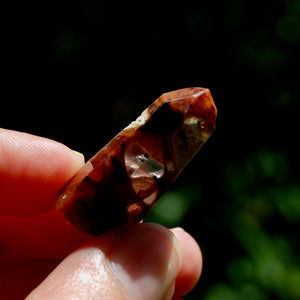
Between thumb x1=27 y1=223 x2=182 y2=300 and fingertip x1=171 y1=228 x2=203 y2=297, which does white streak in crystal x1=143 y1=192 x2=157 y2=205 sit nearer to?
thumb x1=27 y1=223 x2=182 y2=300

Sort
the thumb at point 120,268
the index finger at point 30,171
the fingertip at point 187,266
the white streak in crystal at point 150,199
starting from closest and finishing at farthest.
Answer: the thumb at point 120,268
the white streak in crystal at point 150,199
the index finger at point 30,171
the fingertip at point 187,266

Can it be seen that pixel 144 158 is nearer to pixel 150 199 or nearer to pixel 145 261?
pixel 150 199

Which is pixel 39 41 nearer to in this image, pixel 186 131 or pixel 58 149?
pixel 58 149

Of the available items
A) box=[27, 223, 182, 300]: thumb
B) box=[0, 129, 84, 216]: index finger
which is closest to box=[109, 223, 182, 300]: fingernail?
box=[27, 223, 182, 300]: thumb

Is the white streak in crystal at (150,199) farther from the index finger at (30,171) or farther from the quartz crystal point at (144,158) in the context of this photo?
the index finger at (30,171)

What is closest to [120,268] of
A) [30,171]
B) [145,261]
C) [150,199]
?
[145,261]

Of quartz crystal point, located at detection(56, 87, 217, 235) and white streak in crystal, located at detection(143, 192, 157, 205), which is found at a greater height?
quartz crystal point, located at detection(56, 87, 217, 235)

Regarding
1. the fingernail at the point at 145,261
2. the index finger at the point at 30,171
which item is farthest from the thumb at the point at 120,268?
the index finger at the point at 30,171
